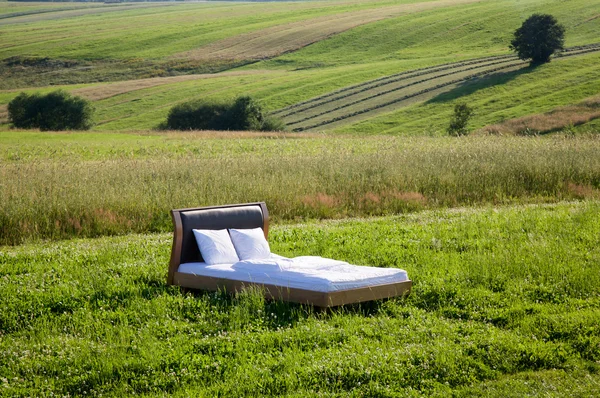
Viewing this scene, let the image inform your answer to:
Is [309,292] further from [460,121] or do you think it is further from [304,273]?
[460,121]

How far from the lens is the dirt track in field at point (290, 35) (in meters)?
95.9

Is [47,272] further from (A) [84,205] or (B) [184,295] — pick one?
(A) [84,205]

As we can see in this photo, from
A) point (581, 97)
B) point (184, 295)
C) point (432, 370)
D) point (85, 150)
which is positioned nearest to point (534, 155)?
point (184, 295)

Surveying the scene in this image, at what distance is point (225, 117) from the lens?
201ft

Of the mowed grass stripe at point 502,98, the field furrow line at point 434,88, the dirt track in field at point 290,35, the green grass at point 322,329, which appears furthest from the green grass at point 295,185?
the dirt track in field at point 290,35

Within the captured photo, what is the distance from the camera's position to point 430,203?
1928cm

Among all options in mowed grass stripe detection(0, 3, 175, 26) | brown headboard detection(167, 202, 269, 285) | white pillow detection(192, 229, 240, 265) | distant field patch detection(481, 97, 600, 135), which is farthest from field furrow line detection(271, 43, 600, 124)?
white pillow detection(192, 229, 240, 265)

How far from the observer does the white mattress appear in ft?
31.6

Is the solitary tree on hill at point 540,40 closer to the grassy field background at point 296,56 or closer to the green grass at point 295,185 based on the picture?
the grassy field background at point 296,56

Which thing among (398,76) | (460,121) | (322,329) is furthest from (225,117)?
(322,329)

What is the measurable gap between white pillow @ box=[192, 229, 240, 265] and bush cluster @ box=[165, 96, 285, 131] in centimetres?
4898

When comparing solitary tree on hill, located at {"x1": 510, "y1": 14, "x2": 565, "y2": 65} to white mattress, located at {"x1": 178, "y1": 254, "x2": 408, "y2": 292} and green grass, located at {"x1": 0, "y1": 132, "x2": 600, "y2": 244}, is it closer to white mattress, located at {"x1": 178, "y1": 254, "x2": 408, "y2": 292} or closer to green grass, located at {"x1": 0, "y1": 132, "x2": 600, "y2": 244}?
green grass, located at {"x1": 0, "y1": 132, "x2": 600, "y2": 244}

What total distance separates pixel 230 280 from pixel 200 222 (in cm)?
152

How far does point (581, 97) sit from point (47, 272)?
172 ft
